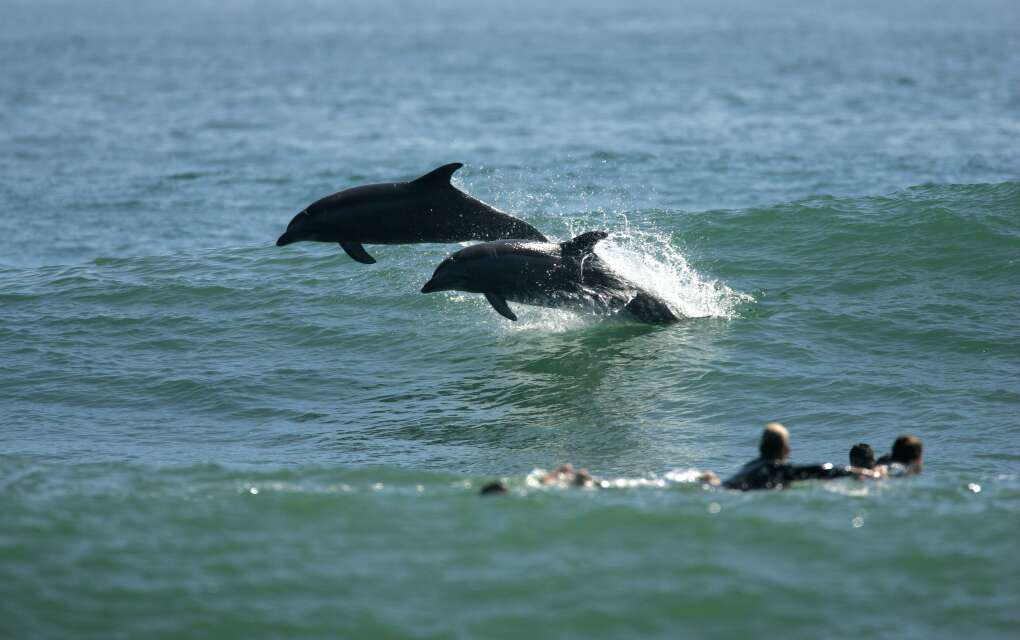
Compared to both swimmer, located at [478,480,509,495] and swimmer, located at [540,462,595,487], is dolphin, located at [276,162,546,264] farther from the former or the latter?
swimmer, located at [478,480,509,495]

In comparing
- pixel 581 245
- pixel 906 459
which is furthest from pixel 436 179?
pixel 906 459

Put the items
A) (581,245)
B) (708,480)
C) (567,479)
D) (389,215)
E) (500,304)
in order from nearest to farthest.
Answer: (567,479), (708,480), (389,215), (500,304), (581,245)

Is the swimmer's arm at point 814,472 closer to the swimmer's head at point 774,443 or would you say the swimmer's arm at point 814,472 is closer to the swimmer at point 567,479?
the swimmer's head at point 774,443

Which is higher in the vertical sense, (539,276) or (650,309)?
(539,276)

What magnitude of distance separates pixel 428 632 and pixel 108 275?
635 inches

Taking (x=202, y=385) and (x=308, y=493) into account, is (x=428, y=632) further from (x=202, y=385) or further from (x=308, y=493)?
(x=202, y=385)

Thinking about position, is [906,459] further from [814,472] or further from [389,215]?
[389,215]

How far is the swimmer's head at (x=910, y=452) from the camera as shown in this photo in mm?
13398

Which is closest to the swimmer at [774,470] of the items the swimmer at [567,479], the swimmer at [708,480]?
the swimmer at [708,480]

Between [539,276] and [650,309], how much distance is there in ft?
7.53

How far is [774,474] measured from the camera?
1302 cm

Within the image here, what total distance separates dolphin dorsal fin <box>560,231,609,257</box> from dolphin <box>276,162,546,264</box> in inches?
57.6

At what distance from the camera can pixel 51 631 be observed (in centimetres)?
1059

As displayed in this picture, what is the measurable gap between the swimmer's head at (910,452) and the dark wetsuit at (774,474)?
0.63m
